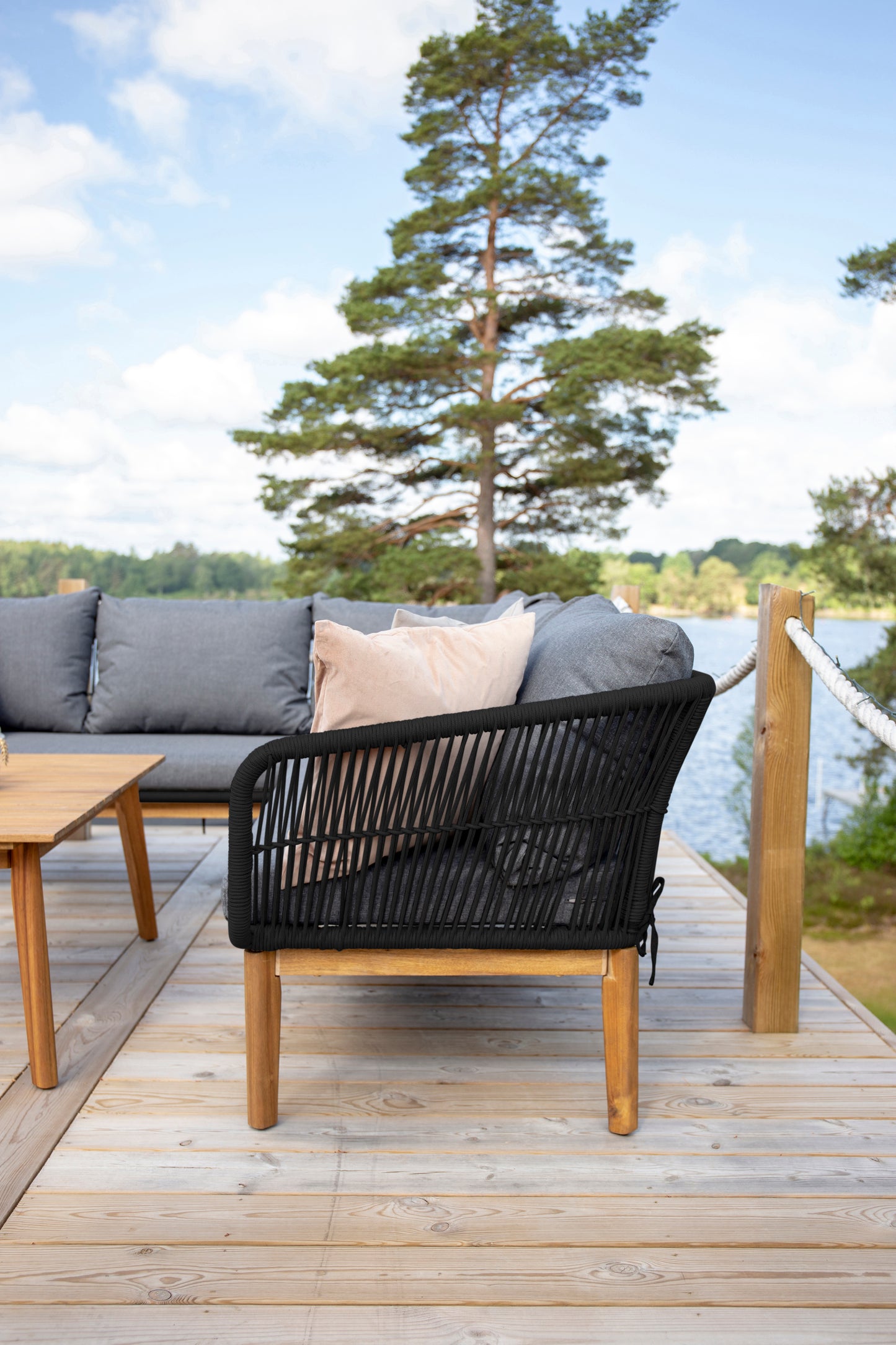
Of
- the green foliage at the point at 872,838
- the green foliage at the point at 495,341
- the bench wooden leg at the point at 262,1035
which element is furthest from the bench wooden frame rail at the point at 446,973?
the green foliage at the point at 872,838

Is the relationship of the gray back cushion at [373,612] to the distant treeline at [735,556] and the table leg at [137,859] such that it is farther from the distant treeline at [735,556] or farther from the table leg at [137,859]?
the distant treeline at [735,556]

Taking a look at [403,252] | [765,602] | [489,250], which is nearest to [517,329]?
[489,250]

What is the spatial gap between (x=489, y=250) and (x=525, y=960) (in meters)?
8.75

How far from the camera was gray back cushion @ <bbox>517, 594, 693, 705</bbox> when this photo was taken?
57.7 inches

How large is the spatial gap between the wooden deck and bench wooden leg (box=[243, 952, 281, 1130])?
5 centimetres

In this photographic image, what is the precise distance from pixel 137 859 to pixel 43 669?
1067 mm

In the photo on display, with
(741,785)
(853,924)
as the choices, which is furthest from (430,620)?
(741,785)

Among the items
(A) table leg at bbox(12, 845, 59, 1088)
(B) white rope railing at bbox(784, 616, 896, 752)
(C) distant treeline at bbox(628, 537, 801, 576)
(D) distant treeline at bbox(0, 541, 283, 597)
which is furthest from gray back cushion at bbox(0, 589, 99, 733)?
(C) distant treeline at bbox(628, 537, 801, 576)

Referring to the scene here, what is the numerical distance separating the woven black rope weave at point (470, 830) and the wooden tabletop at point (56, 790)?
388 mm

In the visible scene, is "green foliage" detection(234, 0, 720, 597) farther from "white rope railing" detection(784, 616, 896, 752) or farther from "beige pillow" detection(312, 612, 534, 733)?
"beige pillow" detection(312, 612, 534, 733)

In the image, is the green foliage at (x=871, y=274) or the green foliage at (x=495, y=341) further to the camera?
the green foliage at (x=495, y=341)

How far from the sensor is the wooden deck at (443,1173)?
1110 millimetres

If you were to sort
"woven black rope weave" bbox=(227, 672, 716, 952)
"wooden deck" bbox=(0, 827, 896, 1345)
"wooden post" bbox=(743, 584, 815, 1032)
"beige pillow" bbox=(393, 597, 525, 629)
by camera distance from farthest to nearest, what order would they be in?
"beige pillow" bbox=(393, 597, 525, 629) → "wooden post" bbox=(743, 584, 815, 1032) → "woven black rope weave" bbox=(227, 672, 716, 952) → "wooden deck" bbox=(0, 827, 896, 1345)

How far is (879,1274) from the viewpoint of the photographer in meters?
1.17
